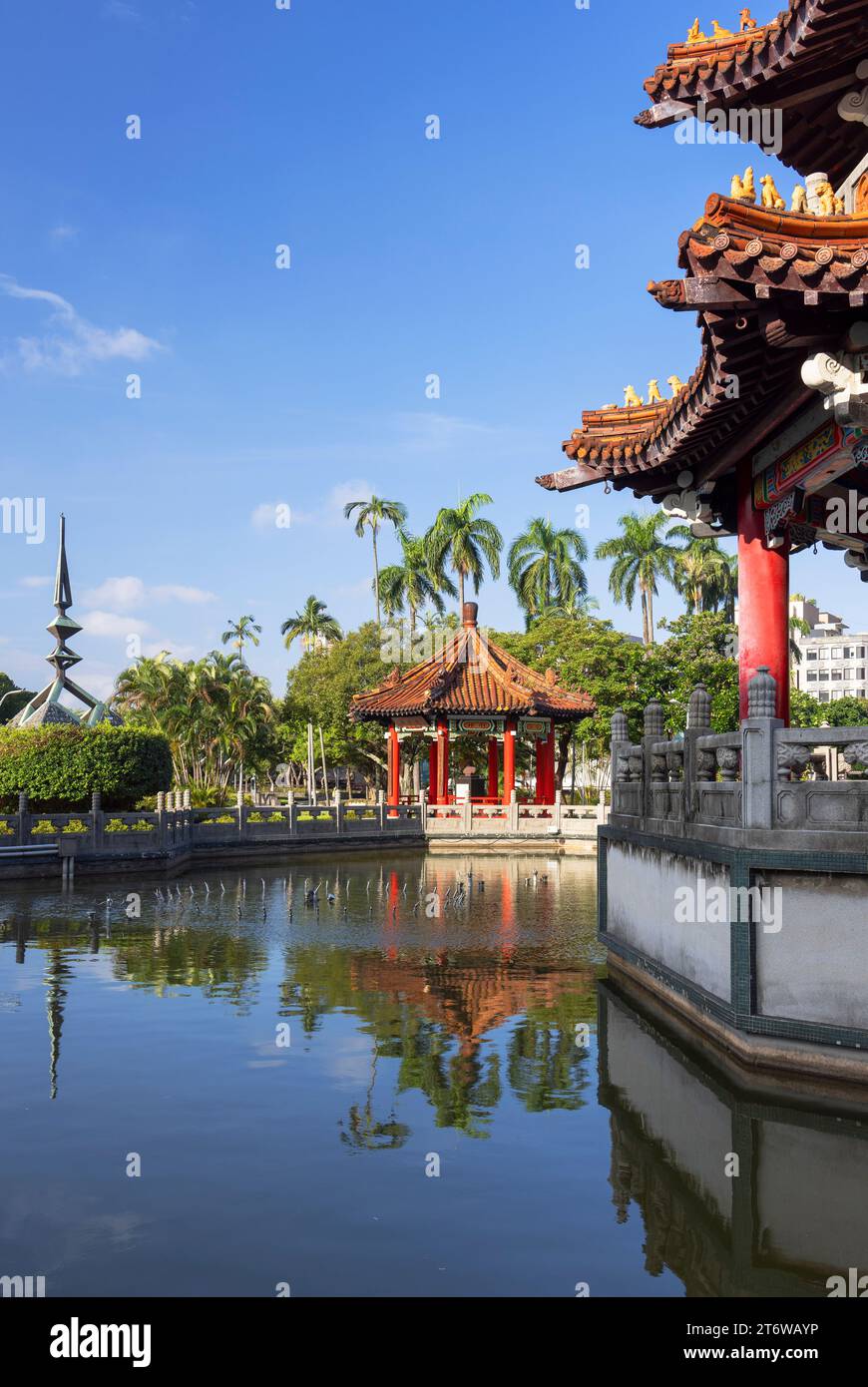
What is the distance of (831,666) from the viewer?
110312mm

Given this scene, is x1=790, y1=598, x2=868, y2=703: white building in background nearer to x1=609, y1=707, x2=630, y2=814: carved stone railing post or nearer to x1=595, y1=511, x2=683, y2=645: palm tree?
x1=595, y1=511, x2=683, y2=645: palm tree

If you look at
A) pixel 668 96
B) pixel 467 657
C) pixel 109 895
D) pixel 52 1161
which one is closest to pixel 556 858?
pixel 467 657

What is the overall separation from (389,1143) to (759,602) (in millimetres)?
7213

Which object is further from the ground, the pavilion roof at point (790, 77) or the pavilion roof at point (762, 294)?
the pavilion roof at point (790, 77)

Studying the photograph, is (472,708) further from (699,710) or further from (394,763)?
(699,710)

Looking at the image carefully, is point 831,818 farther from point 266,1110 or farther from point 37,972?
point 37,972

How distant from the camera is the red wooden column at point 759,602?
39.7ft

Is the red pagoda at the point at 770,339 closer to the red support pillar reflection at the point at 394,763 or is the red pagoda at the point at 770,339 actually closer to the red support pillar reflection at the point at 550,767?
the red support pillar reflection at the point at 550,767

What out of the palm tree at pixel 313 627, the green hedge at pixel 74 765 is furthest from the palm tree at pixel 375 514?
the green hedge at pixel 74 765

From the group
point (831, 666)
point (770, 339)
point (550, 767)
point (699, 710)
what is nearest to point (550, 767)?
point (550, 767)

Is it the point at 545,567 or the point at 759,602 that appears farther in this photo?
the point at 545,567

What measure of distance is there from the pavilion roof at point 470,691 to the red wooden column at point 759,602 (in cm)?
2555

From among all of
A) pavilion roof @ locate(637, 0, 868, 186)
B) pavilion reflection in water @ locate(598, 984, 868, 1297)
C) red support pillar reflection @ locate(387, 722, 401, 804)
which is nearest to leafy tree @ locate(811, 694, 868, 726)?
red support pillar reflection @ locate(387, 722, 401, 804)

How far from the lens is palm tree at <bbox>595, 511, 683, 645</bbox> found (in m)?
57.9
